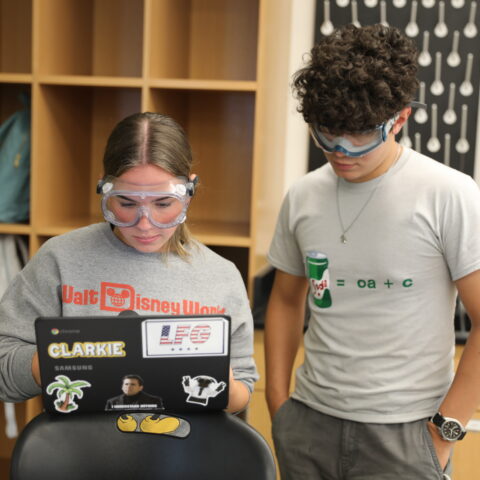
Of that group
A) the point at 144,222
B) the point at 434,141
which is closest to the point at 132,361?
the point at 144,222

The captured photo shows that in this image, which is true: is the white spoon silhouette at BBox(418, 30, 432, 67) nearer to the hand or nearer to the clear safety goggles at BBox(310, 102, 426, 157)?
the clear safety goggles at BBox(310, 102, 426, 157)

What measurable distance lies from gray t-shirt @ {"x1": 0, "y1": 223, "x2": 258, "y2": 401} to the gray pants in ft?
0.71

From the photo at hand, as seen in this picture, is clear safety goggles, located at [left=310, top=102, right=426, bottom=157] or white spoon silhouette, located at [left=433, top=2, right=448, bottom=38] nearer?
clear safety goggles, located at [left=310, top=102, right=426, bottom=157]

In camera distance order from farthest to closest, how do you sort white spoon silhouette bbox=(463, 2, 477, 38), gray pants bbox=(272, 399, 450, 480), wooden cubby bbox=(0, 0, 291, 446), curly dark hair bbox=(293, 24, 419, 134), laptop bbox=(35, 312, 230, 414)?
white spoon silhouette bbox=(463, 2, 477, 38) < wooden cubby bbox=(0, 0, 291, 446) < gray pants bbox=(272, 399, 450, 480) < curly dark hair bbox=(293, 24, 419, 134) < laptop bbox=(35, 312, 230, 414)

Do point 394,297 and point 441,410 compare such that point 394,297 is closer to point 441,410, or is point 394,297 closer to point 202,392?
point 441,410

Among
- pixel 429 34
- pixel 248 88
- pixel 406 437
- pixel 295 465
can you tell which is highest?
pixel 429 34

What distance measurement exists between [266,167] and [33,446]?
1364 millimetres

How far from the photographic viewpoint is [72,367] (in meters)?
1.00

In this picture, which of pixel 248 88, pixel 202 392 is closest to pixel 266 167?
pixel 248 88

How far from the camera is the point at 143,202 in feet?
4.04

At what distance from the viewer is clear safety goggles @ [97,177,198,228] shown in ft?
4.04

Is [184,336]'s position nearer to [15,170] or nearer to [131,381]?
[131,381]

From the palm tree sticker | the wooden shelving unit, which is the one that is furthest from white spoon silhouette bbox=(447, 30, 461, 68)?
the palm tree sticker

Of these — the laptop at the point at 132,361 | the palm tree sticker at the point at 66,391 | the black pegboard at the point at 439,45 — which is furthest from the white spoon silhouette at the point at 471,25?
the palm tree sticker at the point at 66,391
